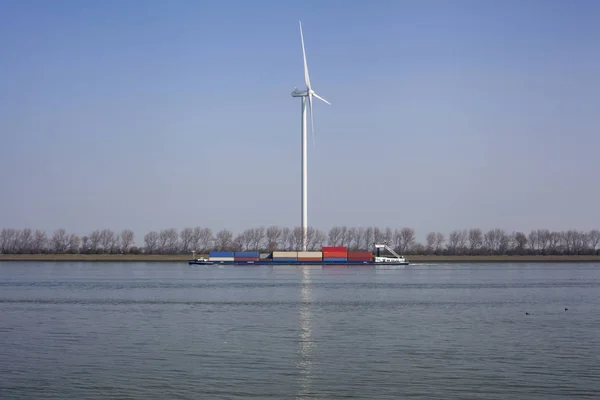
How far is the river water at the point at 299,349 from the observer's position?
20094mm

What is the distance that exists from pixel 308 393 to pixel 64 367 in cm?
818

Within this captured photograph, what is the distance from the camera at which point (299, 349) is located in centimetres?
2641

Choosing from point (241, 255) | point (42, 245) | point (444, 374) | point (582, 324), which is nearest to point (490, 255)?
point (241, 255)

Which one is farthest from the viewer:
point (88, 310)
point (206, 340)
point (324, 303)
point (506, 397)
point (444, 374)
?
point (324, 303)

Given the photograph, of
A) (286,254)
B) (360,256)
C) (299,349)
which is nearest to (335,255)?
(360,256)

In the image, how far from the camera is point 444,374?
21.8 m

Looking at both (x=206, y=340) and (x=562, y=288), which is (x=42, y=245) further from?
(x=206, y=340)

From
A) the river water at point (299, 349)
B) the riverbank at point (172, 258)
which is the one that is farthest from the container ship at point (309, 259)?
the river water at point (299, 349)

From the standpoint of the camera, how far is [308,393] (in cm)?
1950

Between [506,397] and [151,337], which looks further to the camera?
[151,337]

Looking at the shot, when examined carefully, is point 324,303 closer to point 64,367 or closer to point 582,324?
point 582,324

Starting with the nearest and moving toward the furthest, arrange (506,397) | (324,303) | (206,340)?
(506,397) < (206,340) < (324,303)

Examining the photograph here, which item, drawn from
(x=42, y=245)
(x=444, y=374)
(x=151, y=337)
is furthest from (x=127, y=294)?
(x=42, y=245)

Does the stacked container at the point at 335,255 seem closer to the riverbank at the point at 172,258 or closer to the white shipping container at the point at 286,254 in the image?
the white shipping container at the point at 286,254
